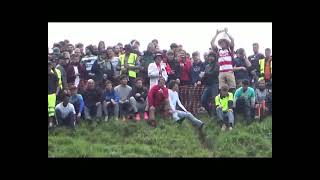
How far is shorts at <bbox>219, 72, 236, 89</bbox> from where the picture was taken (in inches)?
312

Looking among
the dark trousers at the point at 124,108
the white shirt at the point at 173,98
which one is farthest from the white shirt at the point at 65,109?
the white shirt at the point at 173,98

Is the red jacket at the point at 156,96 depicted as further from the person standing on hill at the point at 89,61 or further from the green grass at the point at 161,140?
the person standing on hill at the point at 89,61

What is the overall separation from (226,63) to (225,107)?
18.4 inches

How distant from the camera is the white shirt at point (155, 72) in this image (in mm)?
7891

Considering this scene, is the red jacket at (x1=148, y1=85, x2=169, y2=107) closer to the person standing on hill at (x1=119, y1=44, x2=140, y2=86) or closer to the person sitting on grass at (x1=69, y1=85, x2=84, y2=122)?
the person standing on hill at (x1=119, y1=44, x2=140, y2=86)

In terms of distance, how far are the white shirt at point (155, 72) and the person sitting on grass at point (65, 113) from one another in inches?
35.1

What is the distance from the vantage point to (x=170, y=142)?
781cm

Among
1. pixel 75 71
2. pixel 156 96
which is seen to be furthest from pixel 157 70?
pixel 75 71

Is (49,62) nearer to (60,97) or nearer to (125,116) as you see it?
(60,97)

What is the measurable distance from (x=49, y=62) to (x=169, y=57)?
127cm

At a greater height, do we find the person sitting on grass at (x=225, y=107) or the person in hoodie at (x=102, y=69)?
the person in hoodie at (x=102, y=69)

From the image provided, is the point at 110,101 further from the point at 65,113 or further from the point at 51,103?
the point at 51,103

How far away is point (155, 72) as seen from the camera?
7898 millimetres

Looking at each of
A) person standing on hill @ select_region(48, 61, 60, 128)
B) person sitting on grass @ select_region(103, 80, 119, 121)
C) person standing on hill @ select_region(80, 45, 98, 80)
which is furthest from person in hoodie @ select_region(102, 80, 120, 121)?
person standing on hill @ select_region(48, 61, 60, 128)
